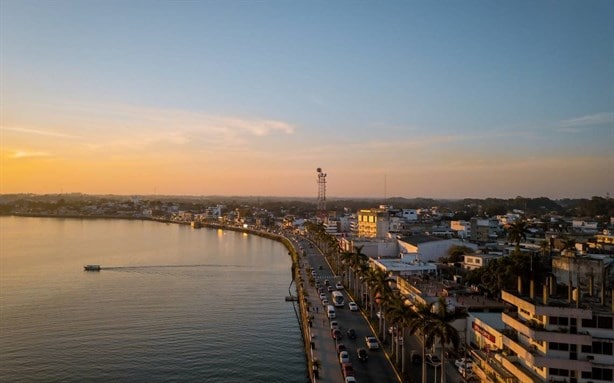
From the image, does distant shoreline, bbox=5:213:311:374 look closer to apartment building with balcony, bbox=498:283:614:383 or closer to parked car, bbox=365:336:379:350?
parked car, bbox=365:336:379:350

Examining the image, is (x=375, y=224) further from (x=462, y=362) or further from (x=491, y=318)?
(x=462, y=362)

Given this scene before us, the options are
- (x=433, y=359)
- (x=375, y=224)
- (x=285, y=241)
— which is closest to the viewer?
(x=433, y=359)

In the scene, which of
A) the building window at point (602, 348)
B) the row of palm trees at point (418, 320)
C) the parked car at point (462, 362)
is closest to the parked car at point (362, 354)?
the row of palm trees at point (418, 320)

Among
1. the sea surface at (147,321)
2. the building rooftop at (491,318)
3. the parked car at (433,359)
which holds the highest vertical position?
the building rooftop at (491,318)

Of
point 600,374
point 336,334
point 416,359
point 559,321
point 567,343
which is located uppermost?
point 559,321

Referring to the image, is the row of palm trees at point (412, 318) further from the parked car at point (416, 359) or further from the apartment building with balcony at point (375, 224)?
the apartment building with balcony at point (375, 224)

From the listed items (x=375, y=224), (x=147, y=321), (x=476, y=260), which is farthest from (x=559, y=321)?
(x=375, y=224)

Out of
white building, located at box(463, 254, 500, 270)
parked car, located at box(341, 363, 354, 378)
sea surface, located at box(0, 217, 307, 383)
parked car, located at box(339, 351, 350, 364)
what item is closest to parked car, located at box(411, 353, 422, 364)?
parked car, located at box(339, 351, 350, 364)

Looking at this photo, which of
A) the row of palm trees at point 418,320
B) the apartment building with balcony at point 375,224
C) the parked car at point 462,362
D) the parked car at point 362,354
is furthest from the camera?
the apartment building with balcony at point 375,224
